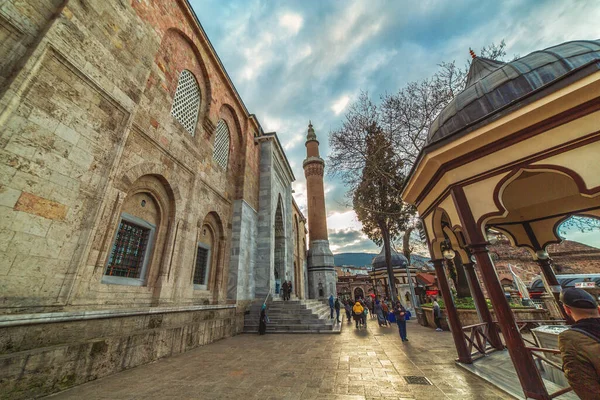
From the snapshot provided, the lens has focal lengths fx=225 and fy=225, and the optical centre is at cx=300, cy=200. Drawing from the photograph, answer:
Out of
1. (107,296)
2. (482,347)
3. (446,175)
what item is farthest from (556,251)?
(107,296)

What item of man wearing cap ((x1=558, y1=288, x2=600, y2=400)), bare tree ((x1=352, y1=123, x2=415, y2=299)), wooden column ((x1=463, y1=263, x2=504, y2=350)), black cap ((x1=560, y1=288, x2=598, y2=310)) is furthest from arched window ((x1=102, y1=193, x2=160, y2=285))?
bare tree ((x1=352, y1=123, x2=415, y2=299))

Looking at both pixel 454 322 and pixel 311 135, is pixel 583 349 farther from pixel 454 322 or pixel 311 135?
pixel 311 135

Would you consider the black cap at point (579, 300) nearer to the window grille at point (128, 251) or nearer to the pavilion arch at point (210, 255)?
the window grille at point (128, 251)

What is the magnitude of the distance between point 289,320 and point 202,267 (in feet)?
13.4

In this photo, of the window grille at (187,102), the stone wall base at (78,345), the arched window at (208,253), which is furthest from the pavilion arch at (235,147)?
the stone wall base at (78,345)

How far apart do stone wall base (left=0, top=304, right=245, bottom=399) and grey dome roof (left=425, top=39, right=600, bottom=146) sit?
6986 millimetres

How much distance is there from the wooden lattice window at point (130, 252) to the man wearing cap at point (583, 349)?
22.6 ft

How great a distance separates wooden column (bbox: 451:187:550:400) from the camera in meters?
2.90

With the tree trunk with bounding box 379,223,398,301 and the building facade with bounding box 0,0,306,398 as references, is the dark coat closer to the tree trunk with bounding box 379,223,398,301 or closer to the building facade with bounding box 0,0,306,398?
the building facade with bounding box 0,0,306,398

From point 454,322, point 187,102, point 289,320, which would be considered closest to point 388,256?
point 289,320

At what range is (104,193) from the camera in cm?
451

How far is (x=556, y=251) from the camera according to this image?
787 inches

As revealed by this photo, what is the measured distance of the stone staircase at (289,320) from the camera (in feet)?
28.6

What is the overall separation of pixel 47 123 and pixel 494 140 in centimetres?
734
